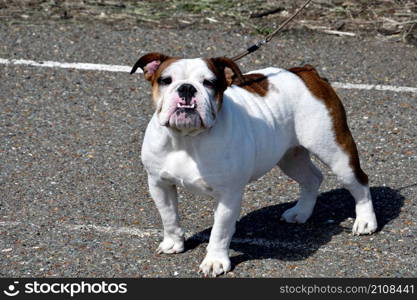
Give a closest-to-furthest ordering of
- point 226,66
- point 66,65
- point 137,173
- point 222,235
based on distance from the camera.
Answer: point 226,66
point 222,235
point 137,173
point 66,65

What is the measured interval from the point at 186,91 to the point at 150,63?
0.55 metres

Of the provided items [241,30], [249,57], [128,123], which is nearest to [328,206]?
[128,123]

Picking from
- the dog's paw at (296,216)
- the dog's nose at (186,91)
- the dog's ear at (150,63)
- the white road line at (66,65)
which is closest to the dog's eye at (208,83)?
the dog's nose at (186,91)

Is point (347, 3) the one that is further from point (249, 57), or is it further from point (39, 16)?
point (39, 16)

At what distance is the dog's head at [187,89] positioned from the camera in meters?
5.78

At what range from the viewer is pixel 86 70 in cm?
982

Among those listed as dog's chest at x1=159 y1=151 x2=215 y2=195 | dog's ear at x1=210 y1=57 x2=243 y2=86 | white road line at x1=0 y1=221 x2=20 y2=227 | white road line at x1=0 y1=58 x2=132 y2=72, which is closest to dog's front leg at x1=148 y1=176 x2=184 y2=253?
dog's chest at x1=159 y1=151 x2=215 y2=195

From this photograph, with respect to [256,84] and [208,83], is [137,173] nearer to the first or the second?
[256,84]

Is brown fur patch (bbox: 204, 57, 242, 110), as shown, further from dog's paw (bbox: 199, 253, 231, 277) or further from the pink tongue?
dog's paw (bbox: 199, 253, 231, 277)

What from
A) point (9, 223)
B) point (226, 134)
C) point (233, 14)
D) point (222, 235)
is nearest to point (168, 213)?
point (222, 235)

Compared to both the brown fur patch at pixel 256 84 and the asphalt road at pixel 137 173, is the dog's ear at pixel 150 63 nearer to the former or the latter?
the brown fur patch at pixel 256 84

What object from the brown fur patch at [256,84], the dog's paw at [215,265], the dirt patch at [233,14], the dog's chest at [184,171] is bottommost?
the dirt patch at [233,14]

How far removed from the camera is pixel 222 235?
632 centimetres

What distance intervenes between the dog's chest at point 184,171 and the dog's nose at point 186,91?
1.53 feet
